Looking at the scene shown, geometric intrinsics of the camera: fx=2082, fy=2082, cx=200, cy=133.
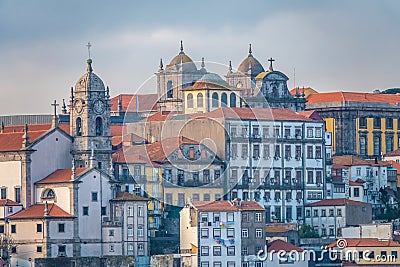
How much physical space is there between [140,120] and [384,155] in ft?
64.3

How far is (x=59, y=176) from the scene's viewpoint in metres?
119

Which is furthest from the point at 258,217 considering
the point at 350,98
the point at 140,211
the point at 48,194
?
the point at 350,98

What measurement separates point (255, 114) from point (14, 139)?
16.7 metres

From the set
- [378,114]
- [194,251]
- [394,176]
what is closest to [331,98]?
[378,114]

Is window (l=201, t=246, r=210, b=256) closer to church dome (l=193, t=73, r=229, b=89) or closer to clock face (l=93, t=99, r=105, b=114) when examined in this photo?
clock face (l=93, t=99, r=105, b=114)

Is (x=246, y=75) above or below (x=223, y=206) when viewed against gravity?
above

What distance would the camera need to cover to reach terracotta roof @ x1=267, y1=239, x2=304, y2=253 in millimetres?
119750

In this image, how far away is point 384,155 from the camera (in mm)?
150125

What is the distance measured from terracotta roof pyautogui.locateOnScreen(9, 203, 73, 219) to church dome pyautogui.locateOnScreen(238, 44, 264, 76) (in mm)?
31892

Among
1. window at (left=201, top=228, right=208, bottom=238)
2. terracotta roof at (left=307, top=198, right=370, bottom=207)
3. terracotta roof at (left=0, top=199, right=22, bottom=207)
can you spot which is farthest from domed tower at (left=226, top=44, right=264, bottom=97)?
terracotta roof at (left=0, top=199, right=22, bottom=207)

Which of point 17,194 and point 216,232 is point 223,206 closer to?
point 216,232

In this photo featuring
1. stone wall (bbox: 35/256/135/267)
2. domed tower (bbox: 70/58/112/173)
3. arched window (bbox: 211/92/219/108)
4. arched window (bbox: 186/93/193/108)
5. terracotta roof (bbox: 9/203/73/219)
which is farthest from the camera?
arched window (bbox: 186/93/193/108)

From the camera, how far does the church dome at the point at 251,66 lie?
147 metres

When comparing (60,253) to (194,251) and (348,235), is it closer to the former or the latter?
(194,251)
